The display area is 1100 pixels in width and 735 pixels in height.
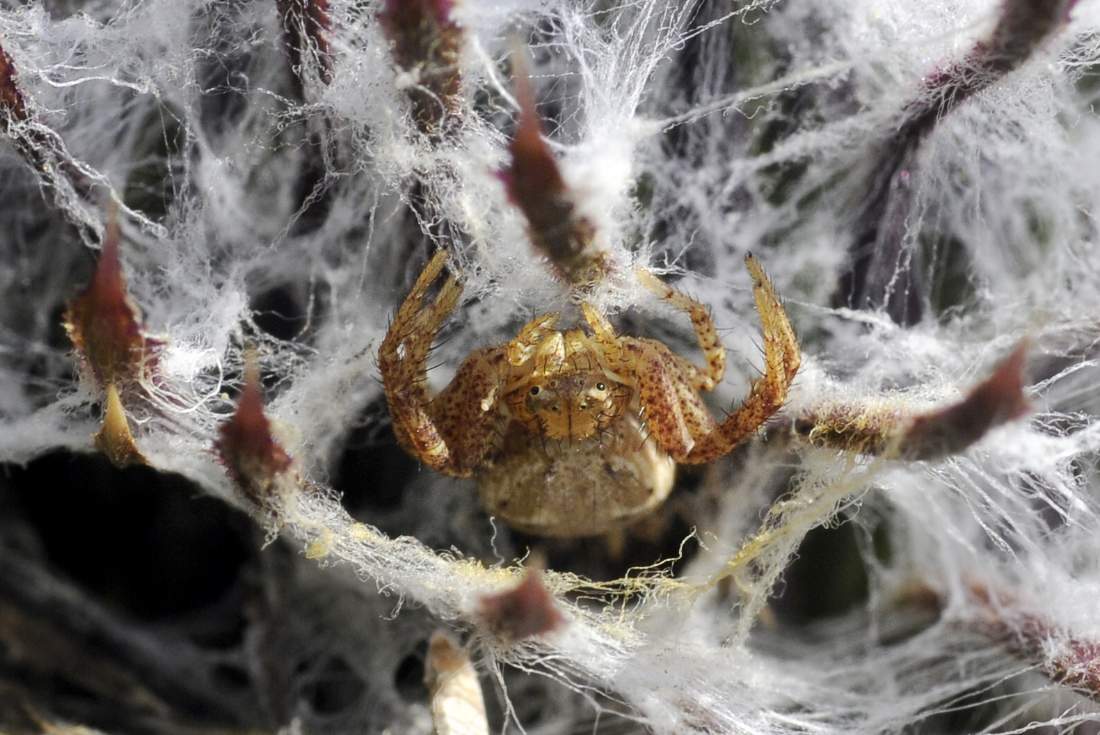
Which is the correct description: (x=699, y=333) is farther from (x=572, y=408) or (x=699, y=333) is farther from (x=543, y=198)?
(x=543, y=198)

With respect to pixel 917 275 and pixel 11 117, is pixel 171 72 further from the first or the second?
pixel 917 275

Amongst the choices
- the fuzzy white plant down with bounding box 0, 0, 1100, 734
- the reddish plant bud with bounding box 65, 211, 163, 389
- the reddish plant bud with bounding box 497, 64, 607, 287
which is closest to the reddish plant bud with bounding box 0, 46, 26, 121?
the fuzzy white plant down with bounding box 0, 0, 1100, 734

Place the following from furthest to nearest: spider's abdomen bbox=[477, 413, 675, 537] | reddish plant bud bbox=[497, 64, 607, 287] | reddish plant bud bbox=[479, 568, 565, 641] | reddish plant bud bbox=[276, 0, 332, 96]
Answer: spider's abdomen bbox=[477, 413, 675, 537] → reddish plant bud bbox=[276, 0, 332, 96] → reddish plant bud bbox=[479, 568, 565, 641] → reddish plant bud bbox=[497, 64, 607, 287]

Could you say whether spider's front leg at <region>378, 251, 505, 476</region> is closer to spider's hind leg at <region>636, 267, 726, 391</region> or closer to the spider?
the spider

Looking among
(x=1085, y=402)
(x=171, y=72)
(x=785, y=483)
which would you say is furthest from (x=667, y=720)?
(x=171, y=72)

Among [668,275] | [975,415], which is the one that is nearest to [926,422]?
[975,415]

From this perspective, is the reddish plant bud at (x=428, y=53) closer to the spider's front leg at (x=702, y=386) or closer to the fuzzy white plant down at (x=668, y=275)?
the fuzzy white plant down at (x=668, y=275)
